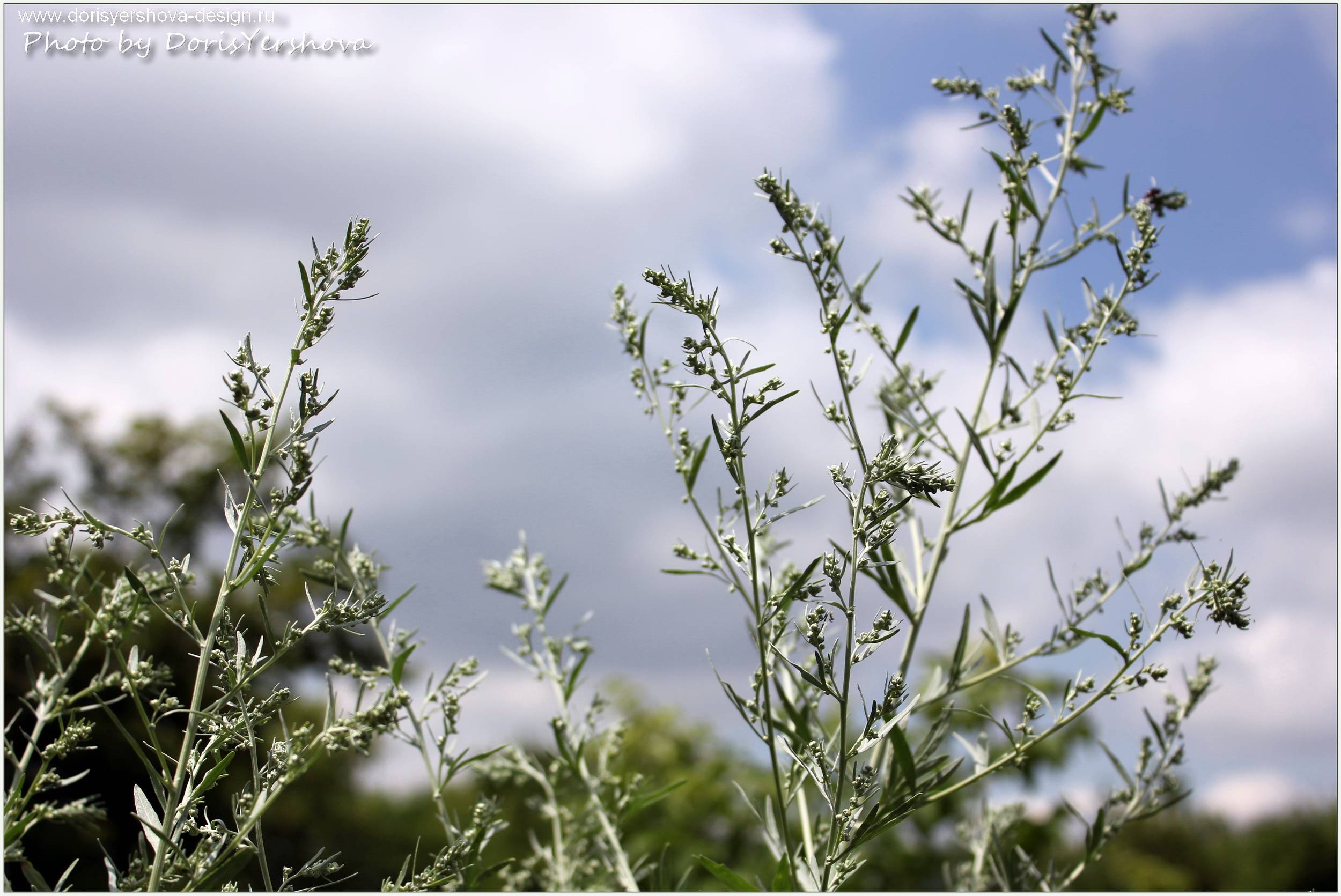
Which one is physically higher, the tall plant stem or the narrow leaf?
the tall plant stem

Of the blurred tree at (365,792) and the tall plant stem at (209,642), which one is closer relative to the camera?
the tall plant stem at (209,642)

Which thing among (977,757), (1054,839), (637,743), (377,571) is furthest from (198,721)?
(1054,839)

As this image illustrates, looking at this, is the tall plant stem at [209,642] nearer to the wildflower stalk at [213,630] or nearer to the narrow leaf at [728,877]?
the wildflower stalk at [213,630]

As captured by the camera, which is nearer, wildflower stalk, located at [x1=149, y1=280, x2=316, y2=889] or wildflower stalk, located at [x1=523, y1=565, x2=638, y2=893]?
wildflower stalk, located at [x1=149, y1=280, x2=316, y2=889]

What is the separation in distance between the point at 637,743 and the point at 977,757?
42.8 feet

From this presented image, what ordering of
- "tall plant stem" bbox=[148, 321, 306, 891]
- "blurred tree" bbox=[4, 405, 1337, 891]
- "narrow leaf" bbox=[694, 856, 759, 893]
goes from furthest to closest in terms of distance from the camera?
1. "blurred tree" bbox=[4, 405, 1337, 891]
2. "narrow leaf" bbox=[694, 856, 759, 893]
3. "tall plant stem" bbox=[148, 321, 306, 891]

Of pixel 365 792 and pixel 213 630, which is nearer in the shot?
pixel 213 630

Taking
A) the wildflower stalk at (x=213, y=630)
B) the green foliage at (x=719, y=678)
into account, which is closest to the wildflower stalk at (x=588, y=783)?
the green foliage at (x=719, y=678)

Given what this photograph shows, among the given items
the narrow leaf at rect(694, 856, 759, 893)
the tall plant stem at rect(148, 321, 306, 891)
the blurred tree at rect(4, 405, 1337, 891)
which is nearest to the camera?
the tall plant stem at rect(148, 321, 306, 891)

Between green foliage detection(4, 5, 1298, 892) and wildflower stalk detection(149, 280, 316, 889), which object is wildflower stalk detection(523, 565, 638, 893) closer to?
green foliage detection(4, 5, 1298, 892)

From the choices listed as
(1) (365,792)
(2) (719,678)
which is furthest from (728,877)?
(1) (365,792)

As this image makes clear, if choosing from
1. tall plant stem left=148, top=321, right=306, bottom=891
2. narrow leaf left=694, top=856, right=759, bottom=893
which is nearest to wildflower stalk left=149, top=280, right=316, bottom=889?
tall plant stem left=148, top=321, right=306, bottom=891

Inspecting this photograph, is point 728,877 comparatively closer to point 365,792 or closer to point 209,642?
point 209,642

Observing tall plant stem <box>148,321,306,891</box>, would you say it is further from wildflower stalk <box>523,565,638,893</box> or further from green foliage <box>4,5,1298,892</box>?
wildflower stalk <box>523,565,638,893</box>
